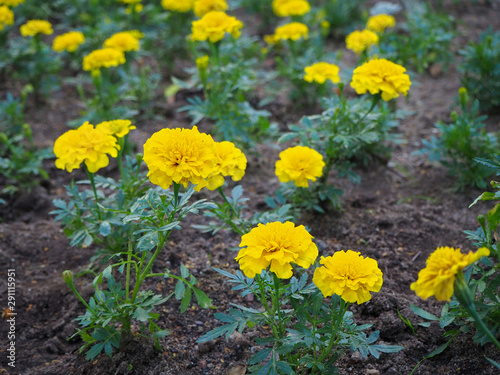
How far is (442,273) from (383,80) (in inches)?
49.1

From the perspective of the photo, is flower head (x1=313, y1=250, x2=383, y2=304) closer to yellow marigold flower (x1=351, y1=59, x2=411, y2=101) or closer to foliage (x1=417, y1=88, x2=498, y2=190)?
yellow marigold flower (x1=351, y1=59, x2=411, y2=101)

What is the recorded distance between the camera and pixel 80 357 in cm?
210

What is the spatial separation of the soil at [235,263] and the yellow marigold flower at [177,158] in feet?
2.55

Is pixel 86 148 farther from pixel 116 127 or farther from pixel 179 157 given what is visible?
pixel 179 157

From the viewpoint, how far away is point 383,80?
7.97 feet

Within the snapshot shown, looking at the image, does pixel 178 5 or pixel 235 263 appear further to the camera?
pixel 178 5

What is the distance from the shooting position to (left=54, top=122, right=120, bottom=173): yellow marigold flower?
2043 millimetres

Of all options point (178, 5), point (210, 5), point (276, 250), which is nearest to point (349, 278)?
point (276, 250)

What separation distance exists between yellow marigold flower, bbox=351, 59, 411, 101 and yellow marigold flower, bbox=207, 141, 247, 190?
80 cm

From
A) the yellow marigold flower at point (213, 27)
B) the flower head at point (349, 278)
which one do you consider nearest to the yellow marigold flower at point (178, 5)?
the yellow marigold flower at point (213, 27)

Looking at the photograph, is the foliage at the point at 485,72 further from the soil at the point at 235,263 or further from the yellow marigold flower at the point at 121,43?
the yellow marigold flower at the point at 121,43

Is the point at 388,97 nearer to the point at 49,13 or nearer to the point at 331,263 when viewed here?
the point at 331,263

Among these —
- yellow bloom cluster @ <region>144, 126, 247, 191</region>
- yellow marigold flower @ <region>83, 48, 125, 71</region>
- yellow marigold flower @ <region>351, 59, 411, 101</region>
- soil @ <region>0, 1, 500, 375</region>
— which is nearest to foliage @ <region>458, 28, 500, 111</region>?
soil @ <region>0, 1, 500, 375</region>

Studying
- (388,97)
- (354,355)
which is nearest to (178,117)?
(388,97)
